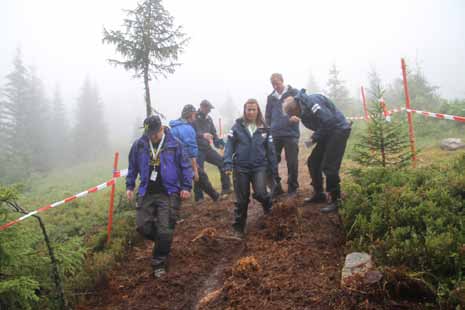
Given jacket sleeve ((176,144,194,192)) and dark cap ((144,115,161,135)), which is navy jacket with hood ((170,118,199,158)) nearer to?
jacket sleeve ((176,144,194,192))

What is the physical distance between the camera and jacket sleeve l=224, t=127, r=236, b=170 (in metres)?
5.41

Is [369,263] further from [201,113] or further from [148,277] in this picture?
[201,113]

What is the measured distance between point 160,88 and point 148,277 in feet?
483

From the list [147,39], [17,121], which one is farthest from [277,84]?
[17,121]

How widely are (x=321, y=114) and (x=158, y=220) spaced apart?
3.19m

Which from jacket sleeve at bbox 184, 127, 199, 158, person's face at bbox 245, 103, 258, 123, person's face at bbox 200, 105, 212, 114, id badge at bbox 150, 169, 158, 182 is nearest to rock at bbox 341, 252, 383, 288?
person's face at bbox 245, 103, 258, 123

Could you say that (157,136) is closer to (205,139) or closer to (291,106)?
(291,106)

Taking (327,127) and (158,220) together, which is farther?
(327,127)

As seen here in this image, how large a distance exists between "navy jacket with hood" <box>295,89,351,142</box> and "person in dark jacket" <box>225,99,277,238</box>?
80 centimetres

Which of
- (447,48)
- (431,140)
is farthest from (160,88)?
(431,140)

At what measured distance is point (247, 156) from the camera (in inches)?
217

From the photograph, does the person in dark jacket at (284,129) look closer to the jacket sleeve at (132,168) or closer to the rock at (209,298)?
the jacket sleeve at (132,168)

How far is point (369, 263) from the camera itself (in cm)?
342

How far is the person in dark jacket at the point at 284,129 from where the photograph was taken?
677 centimetres
